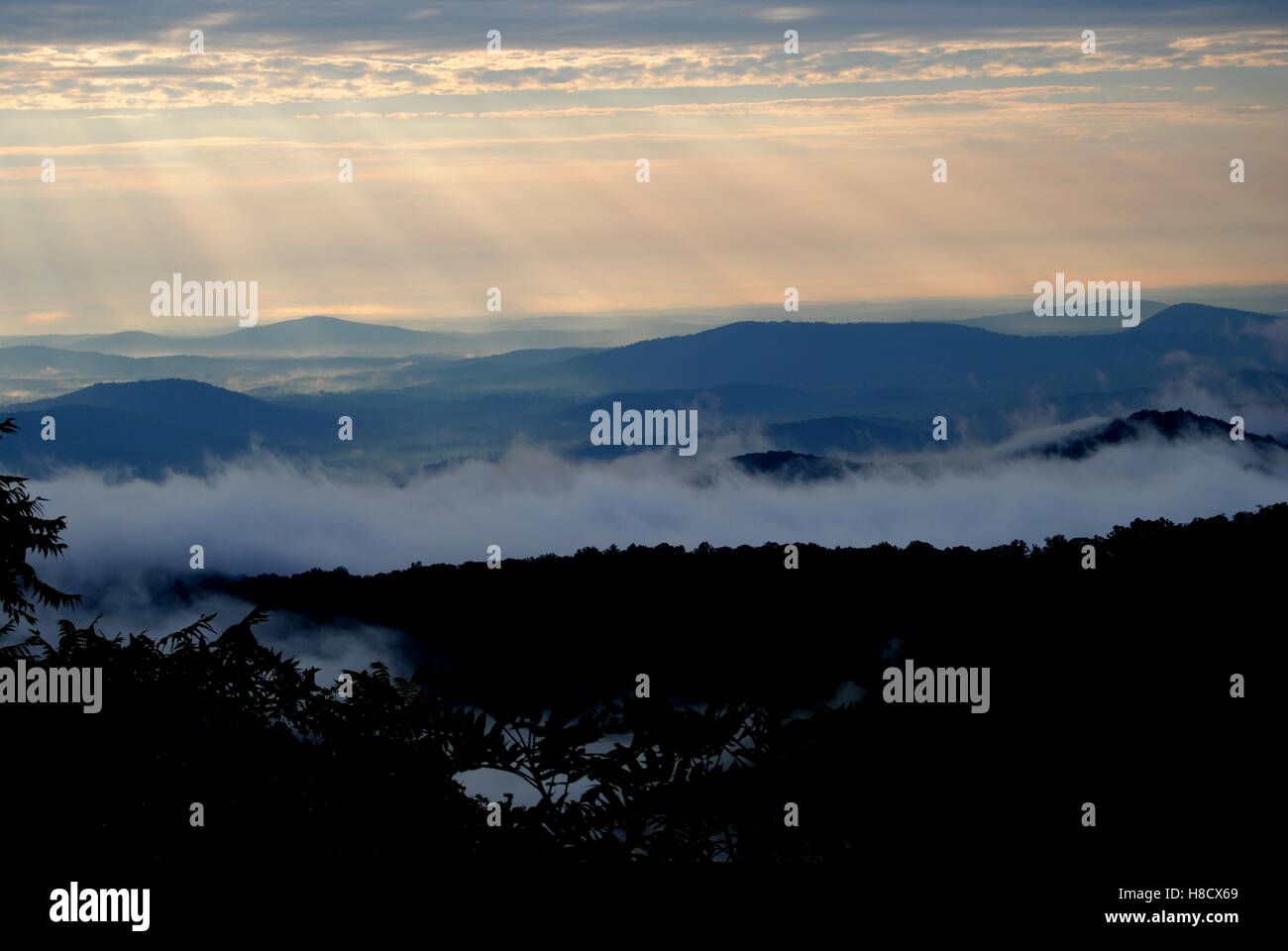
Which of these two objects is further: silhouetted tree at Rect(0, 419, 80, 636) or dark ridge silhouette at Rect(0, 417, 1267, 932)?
silhouetted tree at Rect(0, 419, 80, 636)

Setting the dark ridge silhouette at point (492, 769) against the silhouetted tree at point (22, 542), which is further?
the silhouetted tree at point (22, 542)

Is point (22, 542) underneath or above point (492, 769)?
above

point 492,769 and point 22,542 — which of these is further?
point 22,542

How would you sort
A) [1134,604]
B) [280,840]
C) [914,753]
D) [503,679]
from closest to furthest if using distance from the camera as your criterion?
[280,840] → [503,679] → [914,753] → [1134,604]

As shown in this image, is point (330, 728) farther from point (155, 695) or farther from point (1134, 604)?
point (1134, 604)
